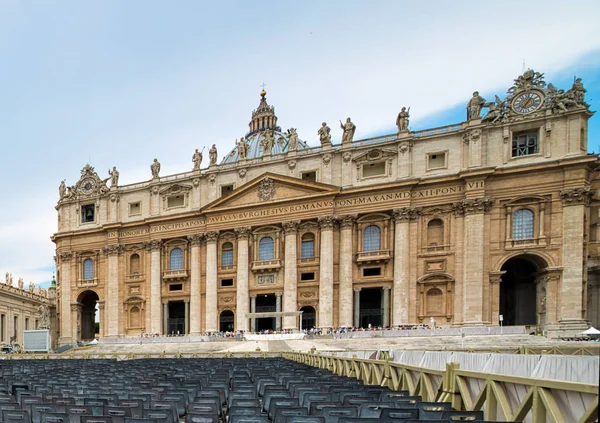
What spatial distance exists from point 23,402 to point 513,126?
1908 inches

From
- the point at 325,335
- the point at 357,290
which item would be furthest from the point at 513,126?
the point at 325,335

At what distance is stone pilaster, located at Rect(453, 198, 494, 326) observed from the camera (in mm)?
41438

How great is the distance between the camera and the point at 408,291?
147 ft

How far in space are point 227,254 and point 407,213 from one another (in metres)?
25.4

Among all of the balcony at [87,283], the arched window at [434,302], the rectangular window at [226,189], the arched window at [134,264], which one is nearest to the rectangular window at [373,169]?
the arched window at [434,302]

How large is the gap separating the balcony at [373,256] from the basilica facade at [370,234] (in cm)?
19

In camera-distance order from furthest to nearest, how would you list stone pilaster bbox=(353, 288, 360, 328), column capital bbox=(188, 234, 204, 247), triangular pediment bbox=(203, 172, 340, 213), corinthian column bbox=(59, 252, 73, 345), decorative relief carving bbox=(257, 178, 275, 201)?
corinthian column bbox=(59, 252, 73, 345) < column capital bbox=(188, 234, 204, 247) < decorative relief carving bbox=(257, 178, 275, 201) < triangular pediment bbox=(203, 172, 340, 213) < stone pilaster bbox=(353, 288, 360, 328)

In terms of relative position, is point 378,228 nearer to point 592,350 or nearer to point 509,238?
point 509,238

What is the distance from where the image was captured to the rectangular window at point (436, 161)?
46625 millimetres

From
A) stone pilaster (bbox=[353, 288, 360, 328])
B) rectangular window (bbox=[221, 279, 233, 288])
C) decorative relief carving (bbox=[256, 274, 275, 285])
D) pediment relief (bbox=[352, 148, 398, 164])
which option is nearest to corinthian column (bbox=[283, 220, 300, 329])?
decorative relief carving (bbox=[256, 274, 275, 285])

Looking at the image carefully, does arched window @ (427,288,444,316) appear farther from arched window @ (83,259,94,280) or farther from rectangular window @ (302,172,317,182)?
arched window @ (83,259,94,280)

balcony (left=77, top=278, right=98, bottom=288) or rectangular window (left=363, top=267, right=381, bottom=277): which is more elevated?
rectangular window (left=363, top=267, right=381, bottom=277)

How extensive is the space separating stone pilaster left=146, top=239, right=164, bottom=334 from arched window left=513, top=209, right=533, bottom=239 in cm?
4706

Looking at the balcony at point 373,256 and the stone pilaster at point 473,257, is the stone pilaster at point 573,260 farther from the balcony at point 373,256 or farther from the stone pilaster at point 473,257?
the balcony at point 373,256
